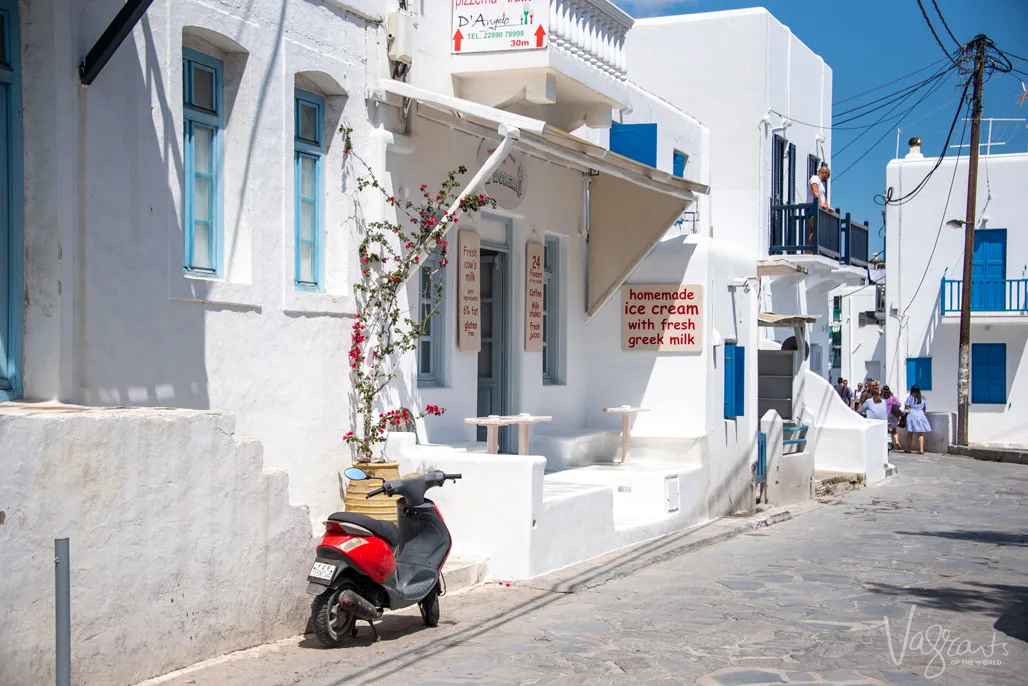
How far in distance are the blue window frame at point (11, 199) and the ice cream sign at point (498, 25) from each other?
16.8 feet

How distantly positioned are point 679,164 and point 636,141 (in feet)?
11.8

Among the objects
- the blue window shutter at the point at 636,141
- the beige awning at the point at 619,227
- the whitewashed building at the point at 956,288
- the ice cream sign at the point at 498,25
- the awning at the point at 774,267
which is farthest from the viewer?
the whitewashed building at the point at 956,288

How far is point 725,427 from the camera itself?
15.3 metres

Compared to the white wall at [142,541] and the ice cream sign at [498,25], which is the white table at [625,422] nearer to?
the ice cream sign at [498,25]

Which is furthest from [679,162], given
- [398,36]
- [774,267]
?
[398,36]

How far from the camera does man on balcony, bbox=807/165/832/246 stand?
23000 mm

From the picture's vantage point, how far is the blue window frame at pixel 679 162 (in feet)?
61.2

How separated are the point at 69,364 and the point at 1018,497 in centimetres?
1619

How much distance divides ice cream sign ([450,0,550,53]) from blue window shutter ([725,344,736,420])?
231 inches

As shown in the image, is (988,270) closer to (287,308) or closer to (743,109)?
(743,109)

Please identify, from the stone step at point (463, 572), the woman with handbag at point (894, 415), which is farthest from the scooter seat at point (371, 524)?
the woman with handbag at point (894, 415)

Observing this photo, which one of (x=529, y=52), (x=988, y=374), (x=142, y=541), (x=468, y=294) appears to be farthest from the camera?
(x=988, y=374)

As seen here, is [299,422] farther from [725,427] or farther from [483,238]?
[725,427]

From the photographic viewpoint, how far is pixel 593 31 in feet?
41.4
